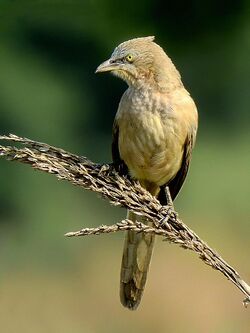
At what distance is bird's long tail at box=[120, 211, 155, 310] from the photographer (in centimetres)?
499

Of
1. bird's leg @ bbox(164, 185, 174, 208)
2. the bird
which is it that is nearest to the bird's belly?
the bird

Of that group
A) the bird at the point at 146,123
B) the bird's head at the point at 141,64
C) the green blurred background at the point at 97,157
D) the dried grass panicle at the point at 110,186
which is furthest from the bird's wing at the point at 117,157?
the green blurred background at the point at 97,157

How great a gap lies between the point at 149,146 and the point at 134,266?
66cm

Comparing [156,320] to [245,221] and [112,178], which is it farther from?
[112,178]

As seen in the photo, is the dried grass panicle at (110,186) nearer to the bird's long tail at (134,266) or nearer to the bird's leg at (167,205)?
the bird's leg at (167,205)

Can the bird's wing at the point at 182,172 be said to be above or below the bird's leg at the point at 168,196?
above

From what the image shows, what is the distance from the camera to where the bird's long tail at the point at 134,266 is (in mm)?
4992

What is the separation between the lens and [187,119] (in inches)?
195

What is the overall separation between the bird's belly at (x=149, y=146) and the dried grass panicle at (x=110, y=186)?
58 cm

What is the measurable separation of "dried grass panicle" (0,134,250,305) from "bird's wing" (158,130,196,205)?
2.69ft

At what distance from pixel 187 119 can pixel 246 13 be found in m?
9.76

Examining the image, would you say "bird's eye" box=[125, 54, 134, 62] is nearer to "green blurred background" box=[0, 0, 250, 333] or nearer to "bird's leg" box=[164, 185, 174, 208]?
"bird's leg" box=[164, 185, 174, 208]

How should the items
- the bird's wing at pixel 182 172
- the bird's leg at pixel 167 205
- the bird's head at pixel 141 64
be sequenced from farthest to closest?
the bird's wing at pixel 182 172, the bird's head at pixel 141 64, the bird's leg at pixel 167 205

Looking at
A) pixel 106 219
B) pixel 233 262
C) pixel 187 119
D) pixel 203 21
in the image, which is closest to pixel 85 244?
pixel 106 219
